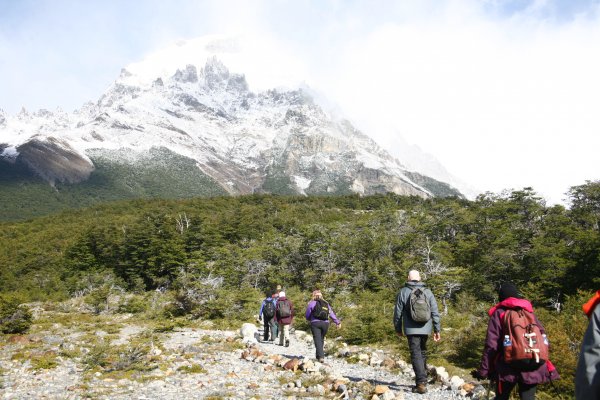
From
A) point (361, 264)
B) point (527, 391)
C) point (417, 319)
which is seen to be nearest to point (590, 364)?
point (527, 391)

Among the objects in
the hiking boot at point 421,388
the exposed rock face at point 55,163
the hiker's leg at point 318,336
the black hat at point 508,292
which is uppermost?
the exposed rock face at point 55,163

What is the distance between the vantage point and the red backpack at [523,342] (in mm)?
5020

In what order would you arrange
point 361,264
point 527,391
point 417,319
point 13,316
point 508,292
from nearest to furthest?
point 527,391
point 508,292
point 417,319
point 13,316
point 361,264

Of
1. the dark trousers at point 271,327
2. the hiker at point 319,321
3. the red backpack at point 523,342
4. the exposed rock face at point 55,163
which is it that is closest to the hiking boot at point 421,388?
the red backpack at point 523,342

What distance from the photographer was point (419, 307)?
7.96 m

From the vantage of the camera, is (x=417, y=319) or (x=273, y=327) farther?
(x=273, y=327)

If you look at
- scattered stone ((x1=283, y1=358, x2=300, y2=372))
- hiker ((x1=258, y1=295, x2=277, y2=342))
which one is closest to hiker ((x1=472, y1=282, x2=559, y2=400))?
scattered stone ((x1=283, y1=358, x2=300, y2=372))

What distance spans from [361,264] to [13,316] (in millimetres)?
23084

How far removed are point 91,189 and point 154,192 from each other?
85.0 ft

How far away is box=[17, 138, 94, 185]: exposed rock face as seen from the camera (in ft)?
597

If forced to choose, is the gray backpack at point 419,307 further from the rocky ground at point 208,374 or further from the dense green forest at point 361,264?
the dense green forest at point 361,264

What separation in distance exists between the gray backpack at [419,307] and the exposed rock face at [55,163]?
200133 mm

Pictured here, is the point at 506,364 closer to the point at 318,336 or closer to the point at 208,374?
the point at 318,336

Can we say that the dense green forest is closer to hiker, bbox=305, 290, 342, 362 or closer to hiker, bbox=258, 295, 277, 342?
hiker, bbox=258, 295, 277, 342
